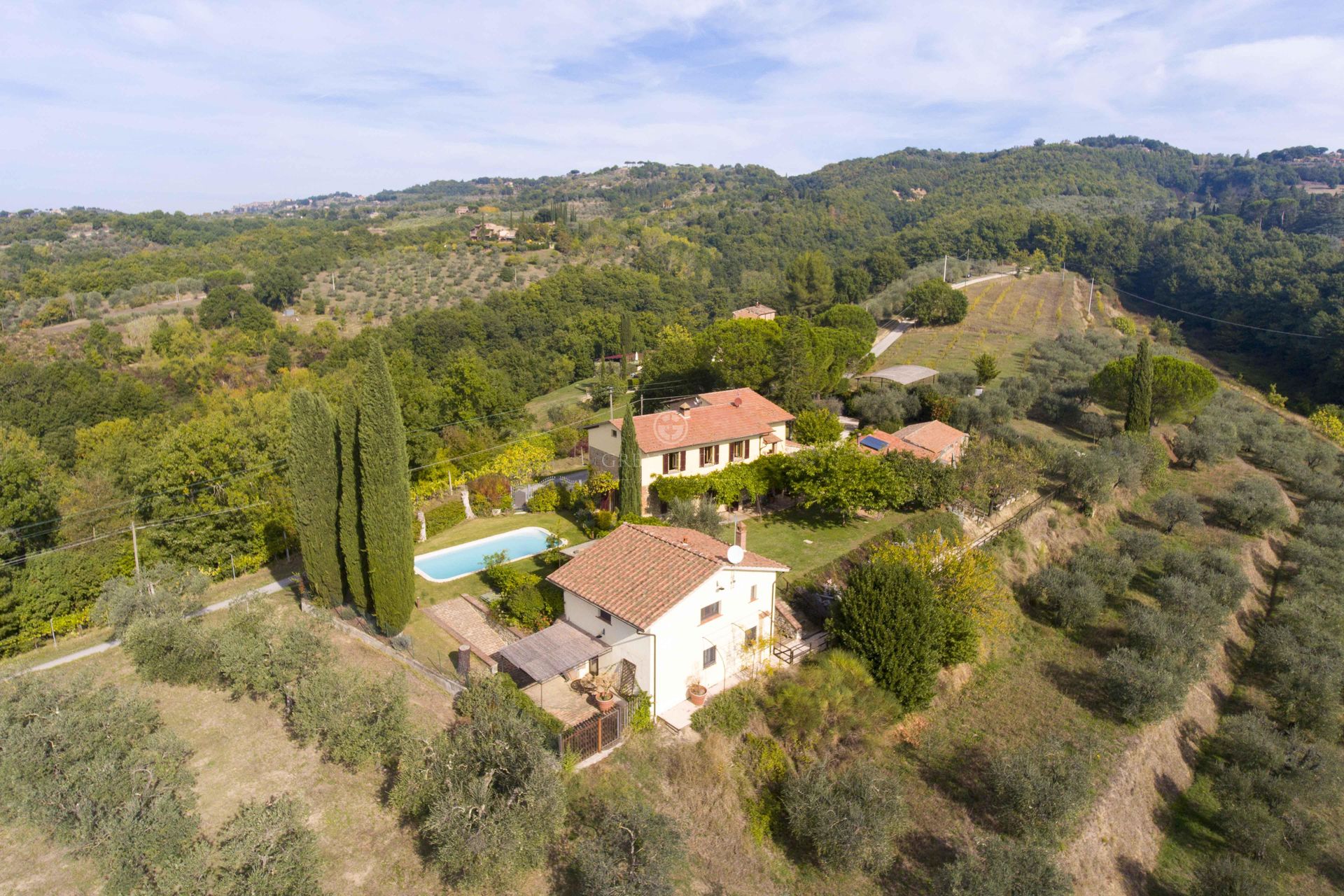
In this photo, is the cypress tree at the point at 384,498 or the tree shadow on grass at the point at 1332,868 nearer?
the tree shadow on grass at the point at 1332,868

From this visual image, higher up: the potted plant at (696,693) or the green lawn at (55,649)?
the potted plant at (696,693)

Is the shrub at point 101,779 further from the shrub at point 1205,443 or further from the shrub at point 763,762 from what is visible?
the shrub at point 1205,443

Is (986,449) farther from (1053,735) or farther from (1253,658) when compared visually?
(1053,735)

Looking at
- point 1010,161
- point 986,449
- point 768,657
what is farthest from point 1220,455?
point 1010,161

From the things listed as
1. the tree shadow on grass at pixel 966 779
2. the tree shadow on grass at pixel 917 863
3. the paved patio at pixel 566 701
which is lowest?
the tree shadow on grass at pixel 966 779

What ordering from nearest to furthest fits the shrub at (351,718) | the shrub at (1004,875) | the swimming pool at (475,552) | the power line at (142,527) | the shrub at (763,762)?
1. the shrub at (1004,875)
2. the shrub at (351,718)
3. the shrub at (763,762)
4. the swimming pool at (475,552)
5. the power line at (142,527)

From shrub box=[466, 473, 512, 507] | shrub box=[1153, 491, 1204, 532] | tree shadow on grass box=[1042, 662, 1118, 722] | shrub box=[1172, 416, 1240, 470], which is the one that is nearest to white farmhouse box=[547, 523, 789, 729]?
tree shadow on grass box=[1042, 662, 1118, 722]

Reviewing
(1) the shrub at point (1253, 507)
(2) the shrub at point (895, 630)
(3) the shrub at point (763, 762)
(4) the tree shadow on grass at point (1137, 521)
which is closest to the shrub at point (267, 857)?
(3) the shrub at point (763, 762)

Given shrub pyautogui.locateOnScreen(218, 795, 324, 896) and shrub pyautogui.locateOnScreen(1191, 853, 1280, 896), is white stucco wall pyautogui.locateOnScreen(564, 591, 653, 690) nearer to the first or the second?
shrub pyautogui.locateOnScreen(218, 795, 324, 896)
